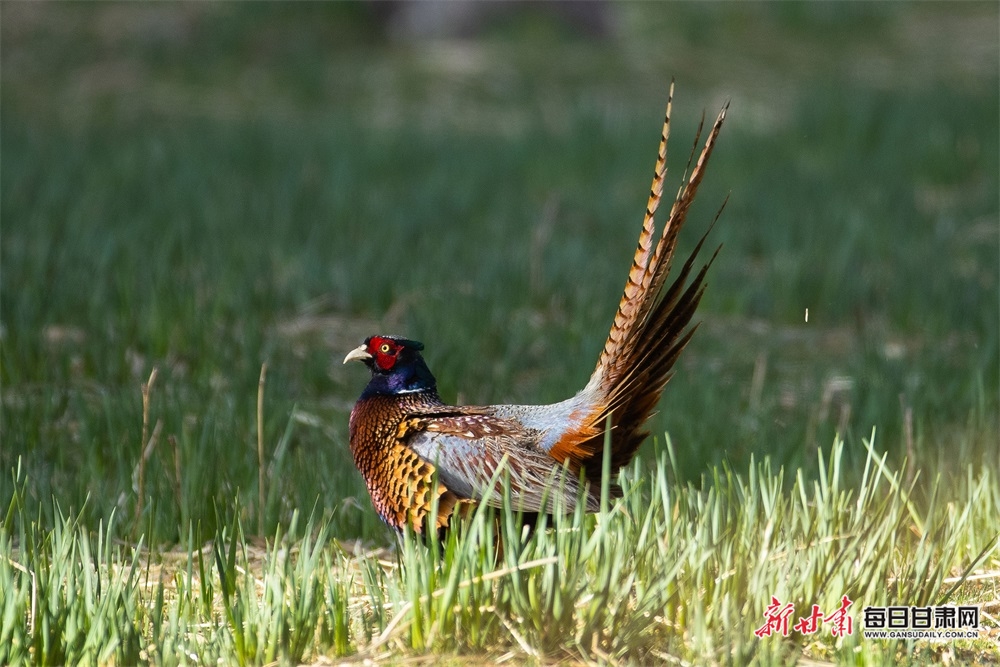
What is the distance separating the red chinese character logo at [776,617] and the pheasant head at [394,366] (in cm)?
105

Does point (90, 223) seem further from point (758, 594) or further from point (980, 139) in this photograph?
point (980, 139)

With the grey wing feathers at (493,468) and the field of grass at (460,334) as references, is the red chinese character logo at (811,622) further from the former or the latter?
the grey wing feathers at (493,468)

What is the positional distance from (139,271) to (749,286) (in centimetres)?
318

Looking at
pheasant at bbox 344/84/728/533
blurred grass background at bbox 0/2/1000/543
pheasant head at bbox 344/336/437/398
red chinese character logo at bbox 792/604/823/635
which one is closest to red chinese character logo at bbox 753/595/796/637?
red chinese character logo at bbox 792/604/823/635

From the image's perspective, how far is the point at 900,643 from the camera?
102 inches

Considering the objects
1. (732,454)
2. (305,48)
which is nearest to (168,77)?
(305,48)

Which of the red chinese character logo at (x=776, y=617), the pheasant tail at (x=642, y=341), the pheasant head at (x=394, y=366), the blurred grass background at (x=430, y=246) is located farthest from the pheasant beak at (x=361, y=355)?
the red chinese character logo at (x=776, y=617)

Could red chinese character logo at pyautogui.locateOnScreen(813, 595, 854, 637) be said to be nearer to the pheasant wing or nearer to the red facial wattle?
the pheasant wing

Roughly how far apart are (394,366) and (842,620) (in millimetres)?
1251

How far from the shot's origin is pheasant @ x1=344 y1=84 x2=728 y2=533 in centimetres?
280

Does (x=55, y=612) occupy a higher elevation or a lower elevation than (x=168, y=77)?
lower

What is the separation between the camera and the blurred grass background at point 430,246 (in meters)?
4.25

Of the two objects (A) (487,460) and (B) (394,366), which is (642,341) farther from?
(B) (394,366)

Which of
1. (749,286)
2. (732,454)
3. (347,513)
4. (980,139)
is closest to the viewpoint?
(347,513)
